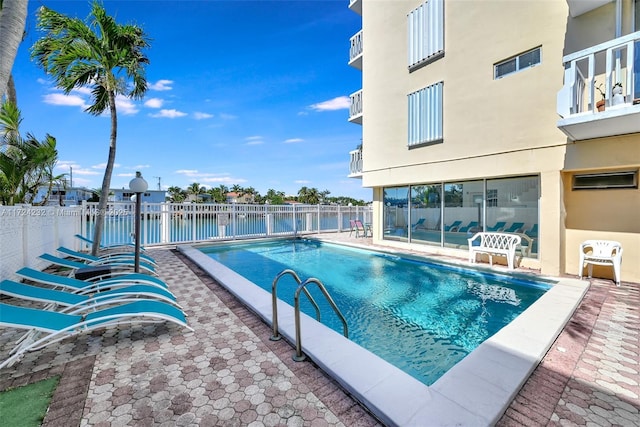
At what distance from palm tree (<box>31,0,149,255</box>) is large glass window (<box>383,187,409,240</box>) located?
10438mm

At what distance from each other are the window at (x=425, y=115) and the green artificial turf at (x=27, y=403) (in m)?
10.6

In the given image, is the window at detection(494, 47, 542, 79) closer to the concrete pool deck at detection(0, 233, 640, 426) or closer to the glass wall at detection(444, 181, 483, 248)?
the glass wall at detection(444, 181, 483, 248)

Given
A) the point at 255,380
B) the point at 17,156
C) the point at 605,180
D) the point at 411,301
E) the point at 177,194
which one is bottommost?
the point at 411,301

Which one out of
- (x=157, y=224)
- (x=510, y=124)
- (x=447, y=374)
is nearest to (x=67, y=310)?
(x=447, y=374)

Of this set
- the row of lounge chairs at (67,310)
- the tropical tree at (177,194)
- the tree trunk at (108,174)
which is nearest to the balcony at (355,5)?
the tree trunk at (108,174)

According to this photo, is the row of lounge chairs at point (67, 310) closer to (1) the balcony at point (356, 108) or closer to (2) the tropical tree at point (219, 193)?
(1) the balcony at point (356, 108)

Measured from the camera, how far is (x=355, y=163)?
47.6ft

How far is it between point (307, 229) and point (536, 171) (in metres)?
12.3

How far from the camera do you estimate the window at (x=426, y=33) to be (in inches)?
371

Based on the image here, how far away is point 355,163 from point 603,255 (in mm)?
10131

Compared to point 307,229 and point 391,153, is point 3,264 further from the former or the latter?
point 307,229

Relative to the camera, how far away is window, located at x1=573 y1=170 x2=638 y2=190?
20.6ft

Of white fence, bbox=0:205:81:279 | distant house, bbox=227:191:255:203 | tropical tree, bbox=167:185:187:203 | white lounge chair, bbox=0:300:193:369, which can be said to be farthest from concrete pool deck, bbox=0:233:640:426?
distant house, bbox=227:191:255:203

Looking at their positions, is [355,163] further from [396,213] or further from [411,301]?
[411,301]
